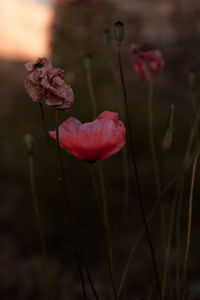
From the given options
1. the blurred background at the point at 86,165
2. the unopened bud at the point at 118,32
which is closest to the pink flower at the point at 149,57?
the blurred background at the point at 86,165

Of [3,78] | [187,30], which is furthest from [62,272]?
[3,78]

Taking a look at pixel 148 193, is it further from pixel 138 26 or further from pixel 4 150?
pixel 138 26

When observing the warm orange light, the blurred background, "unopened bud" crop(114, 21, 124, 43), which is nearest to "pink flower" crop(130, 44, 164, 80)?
the blurred background

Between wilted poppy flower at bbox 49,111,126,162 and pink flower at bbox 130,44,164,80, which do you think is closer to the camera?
wilted poppy flower at bbox 49,111,126,162

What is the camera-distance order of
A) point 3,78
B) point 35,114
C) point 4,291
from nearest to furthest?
point 4,291
point 35,114
point 3,78

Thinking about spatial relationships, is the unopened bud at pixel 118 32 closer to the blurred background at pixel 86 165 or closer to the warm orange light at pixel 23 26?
the blurred background at pixel 86 165

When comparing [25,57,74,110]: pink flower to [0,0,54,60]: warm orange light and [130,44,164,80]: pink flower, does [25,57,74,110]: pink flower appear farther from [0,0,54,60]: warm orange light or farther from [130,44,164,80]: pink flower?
[0,0,54,60]: warm orange light
